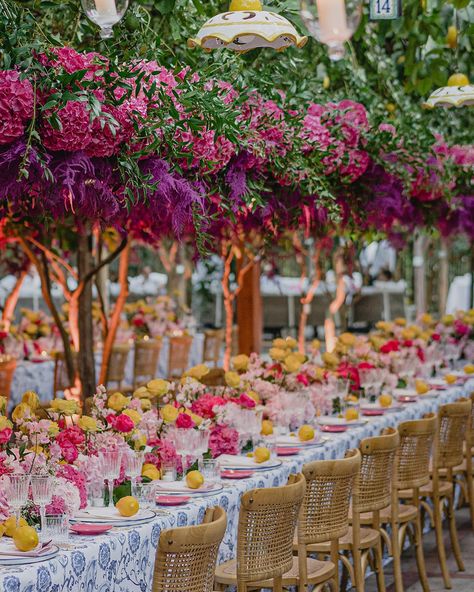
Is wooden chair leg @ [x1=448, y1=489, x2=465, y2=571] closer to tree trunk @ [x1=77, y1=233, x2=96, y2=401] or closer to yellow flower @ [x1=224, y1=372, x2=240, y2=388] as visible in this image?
yellow flower @ [x1=224, y1=372, x2=240, y2=388]

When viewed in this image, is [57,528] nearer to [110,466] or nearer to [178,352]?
[110,466]

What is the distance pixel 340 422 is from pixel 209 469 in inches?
76.8

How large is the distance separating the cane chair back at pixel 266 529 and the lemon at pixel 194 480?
51 centimetres

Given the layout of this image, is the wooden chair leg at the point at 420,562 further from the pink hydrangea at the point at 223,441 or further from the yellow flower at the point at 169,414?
the yellow flower at the point at 169,414

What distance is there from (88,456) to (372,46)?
5215 millimetres

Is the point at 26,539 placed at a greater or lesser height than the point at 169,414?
lesser

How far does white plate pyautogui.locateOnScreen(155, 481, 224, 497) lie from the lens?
4691mm

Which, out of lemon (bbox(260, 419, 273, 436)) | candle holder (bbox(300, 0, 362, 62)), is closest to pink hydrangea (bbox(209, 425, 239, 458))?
lemon (bbox(260, 419, 273, 436))

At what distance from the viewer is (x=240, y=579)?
4266 mm

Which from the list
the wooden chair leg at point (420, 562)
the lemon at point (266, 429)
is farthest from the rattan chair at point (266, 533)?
the wooden chair leg at point (420, 562)

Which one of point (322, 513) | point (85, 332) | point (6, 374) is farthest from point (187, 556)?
point (6, 374)

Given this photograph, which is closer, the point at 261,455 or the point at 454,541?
the point at 261,455

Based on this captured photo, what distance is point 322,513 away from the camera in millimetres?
4891

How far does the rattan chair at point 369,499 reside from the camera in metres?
5.37
